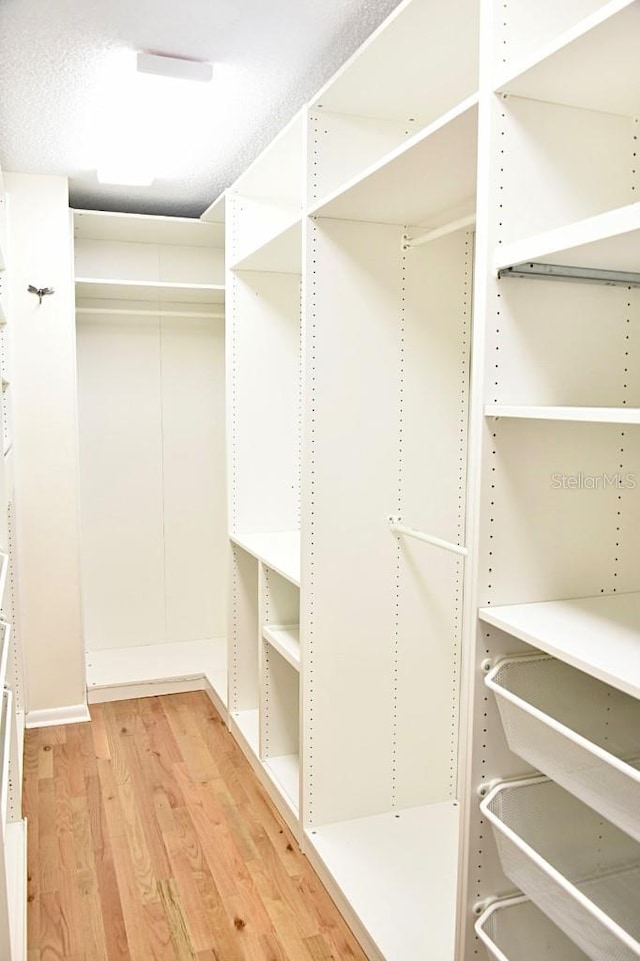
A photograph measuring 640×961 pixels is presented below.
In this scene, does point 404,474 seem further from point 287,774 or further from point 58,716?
point 58,716

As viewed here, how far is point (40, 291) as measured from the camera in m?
3.36

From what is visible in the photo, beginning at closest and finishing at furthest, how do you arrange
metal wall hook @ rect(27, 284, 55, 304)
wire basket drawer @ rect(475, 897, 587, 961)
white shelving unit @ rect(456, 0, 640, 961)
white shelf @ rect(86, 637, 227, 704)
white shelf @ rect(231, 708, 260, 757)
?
white shelving unit @ rect(456, 0, 640, 961)
wire basket drawer @ rect(475, 897, 587, 961)
white shelf @ rect(231, 708, 260, 757)
metal wall hook @ rect(27, 284, 55, 304)
white shelf @ rect(86, 637, 227, 704)

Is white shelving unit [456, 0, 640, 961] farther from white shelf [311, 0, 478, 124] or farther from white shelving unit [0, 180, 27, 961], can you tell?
white shelving unit [0, 180, 27, 961]

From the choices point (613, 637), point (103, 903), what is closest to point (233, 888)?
point (103, 903)

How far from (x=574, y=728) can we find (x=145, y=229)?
3.16m

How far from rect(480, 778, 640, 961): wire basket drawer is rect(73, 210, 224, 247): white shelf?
306 cm

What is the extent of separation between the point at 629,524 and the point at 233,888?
1642 mm

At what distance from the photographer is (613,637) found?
134 centimetres

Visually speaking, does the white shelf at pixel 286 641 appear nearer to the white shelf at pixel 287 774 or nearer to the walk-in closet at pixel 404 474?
the walk-in closet at pixel 404 474

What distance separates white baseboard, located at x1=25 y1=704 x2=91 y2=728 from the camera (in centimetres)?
353

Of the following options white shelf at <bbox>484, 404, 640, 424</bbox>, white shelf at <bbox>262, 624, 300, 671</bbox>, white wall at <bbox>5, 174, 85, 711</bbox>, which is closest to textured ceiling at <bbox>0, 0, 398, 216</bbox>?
white wall at <bbox>5, 174, 85, 711</bbox>

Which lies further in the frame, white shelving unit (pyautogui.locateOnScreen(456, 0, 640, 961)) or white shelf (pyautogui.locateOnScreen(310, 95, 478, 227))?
white shelf (pyautogui.locateOnScreen(310, 95, 478, 227))

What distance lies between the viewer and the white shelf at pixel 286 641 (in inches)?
103

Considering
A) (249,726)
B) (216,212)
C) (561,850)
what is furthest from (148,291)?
(561,850)
